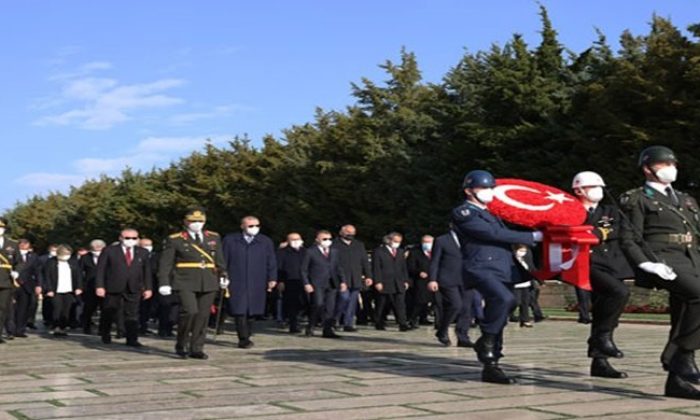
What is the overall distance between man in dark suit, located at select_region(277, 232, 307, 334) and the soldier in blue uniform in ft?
31.0

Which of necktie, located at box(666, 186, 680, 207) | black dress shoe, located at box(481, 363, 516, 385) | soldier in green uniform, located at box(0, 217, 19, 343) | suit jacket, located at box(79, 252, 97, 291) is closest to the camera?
necktie, located at box(666, 186, 680, 207)

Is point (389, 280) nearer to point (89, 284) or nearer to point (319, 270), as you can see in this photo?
point (319, 270)

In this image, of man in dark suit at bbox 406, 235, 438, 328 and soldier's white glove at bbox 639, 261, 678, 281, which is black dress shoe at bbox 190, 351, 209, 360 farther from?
man in dark suit at bbox 406, 235, 438, 328

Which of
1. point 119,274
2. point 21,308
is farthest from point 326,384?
point 21,308

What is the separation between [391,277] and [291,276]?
1900 mm

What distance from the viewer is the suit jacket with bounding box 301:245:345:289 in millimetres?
17156

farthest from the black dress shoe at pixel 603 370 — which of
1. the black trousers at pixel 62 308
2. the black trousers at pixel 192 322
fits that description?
the black trousers at pixel 62 308

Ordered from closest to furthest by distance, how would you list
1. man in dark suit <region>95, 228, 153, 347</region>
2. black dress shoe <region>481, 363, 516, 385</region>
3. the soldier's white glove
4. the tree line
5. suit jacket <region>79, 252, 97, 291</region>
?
the soldier's white glove < black dress shoe <region>481, 363, 516, 385</region> < man in dark suit <region>95, 228, 153, 347</region> < suit jacket <region>79, 252, 97, 291</region> < the tree line

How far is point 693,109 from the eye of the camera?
32.9 metres

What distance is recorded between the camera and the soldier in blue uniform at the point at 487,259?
880 centimetres

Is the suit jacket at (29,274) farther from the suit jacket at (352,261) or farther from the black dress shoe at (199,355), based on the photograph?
the black dress shoe at (199,355)

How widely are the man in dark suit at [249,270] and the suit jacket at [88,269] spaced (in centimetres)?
445

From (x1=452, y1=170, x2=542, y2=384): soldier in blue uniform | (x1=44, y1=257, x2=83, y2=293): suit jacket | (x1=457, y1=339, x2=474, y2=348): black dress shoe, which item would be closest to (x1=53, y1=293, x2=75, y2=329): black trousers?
(x1=44, y1=257, x2=83, y2=293): suit jacket

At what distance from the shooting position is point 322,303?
17219mm
